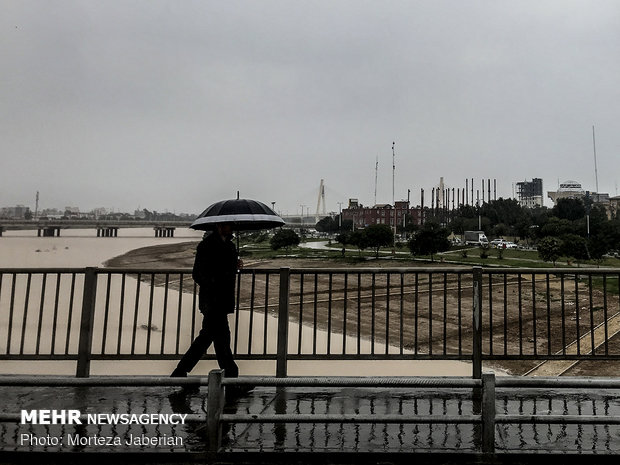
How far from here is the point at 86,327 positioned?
4.31 m

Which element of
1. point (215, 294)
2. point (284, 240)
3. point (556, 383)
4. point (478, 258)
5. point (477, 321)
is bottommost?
point (556, 383)

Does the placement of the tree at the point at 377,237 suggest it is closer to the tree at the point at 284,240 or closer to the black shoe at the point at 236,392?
the tree at the point at 284,240

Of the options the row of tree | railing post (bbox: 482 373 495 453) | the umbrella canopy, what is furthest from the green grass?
railing post (bbox: 482 373 495 453)

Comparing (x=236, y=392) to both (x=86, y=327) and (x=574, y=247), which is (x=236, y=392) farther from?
(x=574, y=247)

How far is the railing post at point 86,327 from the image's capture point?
4.24m

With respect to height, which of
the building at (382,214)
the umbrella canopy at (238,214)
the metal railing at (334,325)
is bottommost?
the metal railing at (334,325)

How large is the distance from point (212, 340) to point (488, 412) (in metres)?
2.55

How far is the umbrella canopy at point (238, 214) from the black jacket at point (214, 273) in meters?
0.18

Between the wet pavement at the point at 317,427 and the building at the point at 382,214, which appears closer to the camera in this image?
the wet pavement at the point at 317,427

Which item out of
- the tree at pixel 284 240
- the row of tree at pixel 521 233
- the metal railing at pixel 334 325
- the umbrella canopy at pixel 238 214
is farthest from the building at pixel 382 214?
the umbrella canopy at pixel 238 214

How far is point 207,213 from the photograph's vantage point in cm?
427

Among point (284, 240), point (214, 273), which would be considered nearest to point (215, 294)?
point (214, 273)

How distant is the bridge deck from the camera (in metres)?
2.74

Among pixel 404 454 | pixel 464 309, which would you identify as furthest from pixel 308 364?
pixel 464 309
